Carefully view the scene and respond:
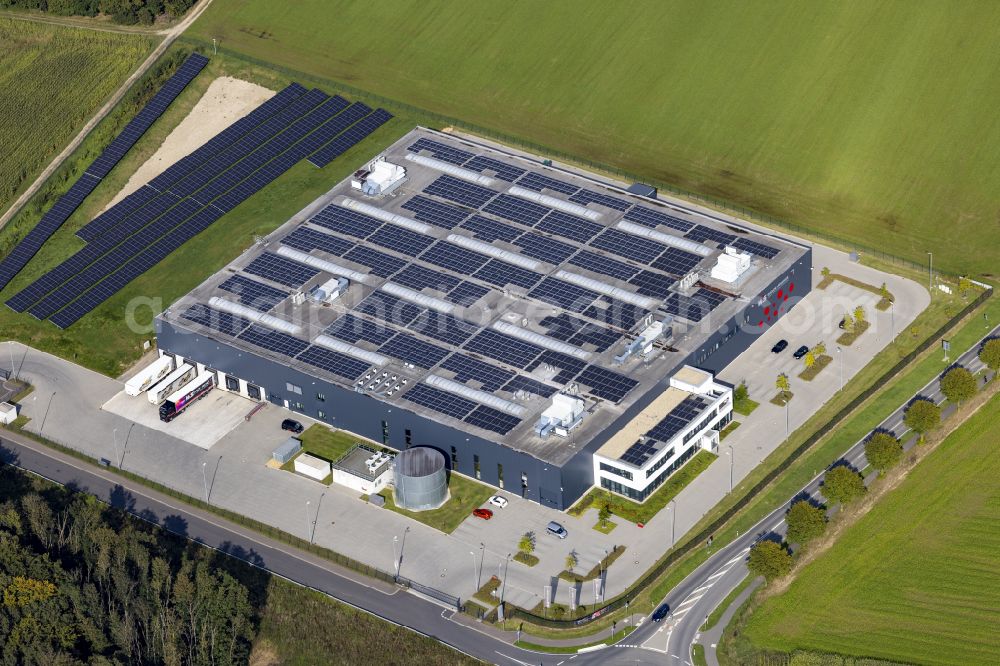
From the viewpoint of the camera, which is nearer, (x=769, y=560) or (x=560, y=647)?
(x=560, y=647)

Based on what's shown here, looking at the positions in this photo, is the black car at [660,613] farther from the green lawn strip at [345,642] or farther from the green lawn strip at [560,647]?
the green lawn strip at [345,642]

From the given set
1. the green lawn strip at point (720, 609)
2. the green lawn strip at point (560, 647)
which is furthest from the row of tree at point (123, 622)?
the green lawn strip at point (720, 609)

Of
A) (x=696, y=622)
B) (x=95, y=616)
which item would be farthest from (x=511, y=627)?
(x=95, y=616)

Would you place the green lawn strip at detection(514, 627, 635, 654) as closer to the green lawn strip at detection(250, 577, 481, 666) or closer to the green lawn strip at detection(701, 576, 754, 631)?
the green lawn strip at detection(250, 577, 481, 666)

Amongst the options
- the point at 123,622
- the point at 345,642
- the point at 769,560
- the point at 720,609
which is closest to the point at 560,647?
the point at 720,609

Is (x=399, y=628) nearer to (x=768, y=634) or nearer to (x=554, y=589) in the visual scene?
(x=554, y=589)

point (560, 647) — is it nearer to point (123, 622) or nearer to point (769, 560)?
point (769, 560)

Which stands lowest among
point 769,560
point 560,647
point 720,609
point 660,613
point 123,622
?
point 123,622
